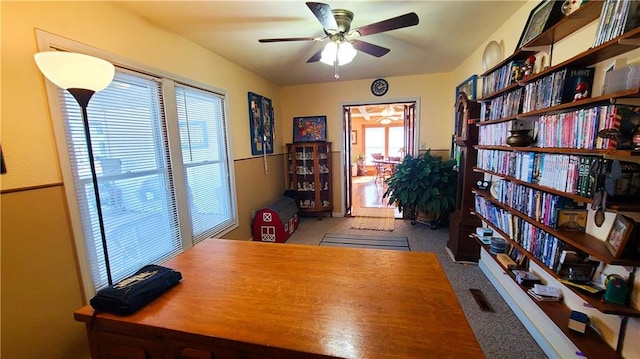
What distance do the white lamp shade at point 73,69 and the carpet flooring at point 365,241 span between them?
2.85 metres

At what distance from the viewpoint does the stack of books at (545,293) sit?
64.9 inches

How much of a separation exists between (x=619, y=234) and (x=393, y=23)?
176 cm

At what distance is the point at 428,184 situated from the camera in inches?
143

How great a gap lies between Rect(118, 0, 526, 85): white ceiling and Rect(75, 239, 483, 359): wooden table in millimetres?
1911

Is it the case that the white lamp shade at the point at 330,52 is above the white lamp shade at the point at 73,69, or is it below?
above

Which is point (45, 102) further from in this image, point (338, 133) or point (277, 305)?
point (338, 133)

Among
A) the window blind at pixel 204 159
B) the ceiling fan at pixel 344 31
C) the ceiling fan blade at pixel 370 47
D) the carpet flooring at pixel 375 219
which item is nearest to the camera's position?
the ceiling fan at pixel 344 31

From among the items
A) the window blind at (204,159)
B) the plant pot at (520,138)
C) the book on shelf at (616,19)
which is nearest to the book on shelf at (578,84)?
the book on shelf at (616,19)

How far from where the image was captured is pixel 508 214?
2078 millimetres

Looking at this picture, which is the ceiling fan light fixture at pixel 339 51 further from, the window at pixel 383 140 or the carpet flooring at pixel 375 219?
the window at pixel 383 140

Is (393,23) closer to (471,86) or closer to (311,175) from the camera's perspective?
(471,86)

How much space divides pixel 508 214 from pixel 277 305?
2.08 m

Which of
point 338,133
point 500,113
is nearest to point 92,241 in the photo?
point 500,113

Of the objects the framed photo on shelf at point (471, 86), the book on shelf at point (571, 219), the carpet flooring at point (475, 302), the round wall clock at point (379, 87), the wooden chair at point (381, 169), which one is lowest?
the carpet flooring at point (475, 302)
